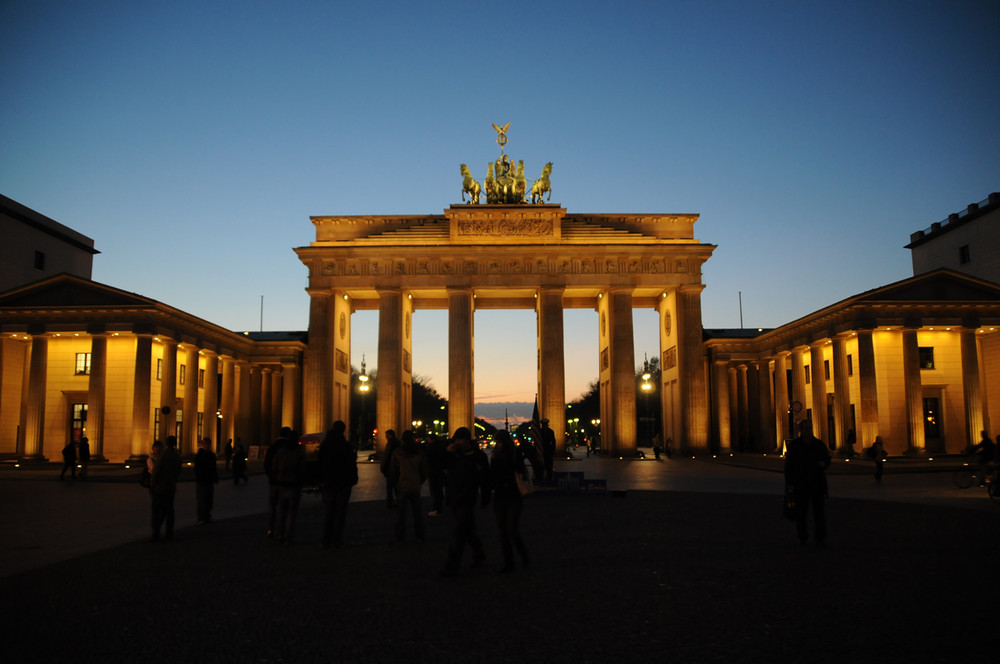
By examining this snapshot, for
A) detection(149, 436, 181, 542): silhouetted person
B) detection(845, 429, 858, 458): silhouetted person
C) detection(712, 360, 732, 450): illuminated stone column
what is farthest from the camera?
detection(712, 360, 732, 450): illuminated stone column

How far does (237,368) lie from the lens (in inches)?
2283

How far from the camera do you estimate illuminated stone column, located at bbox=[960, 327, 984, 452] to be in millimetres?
42938

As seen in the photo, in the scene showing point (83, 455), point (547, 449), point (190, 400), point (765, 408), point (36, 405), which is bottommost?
point (83, 455)

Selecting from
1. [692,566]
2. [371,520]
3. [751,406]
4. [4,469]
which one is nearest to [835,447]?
[751,406]

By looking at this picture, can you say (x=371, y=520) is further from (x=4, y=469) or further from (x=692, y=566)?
(x=4, y=469)

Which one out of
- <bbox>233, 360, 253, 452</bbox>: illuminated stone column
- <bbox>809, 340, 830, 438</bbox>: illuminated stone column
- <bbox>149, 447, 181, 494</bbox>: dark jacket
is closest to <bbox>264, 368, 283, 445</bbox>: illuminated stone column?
<bbox>233, 360, 253, 452</bbox>: illuminated stone column

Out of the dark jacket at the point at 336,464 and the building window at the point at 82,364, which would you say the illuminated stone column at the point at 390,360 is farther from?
the dark jacket at the point at 336,464

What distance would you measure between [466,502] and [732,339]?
50.5 meters

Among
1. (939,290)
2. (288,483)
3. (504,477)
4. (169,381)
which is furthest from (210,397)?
(504,477)

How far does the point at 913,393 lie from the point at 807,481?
114 feet

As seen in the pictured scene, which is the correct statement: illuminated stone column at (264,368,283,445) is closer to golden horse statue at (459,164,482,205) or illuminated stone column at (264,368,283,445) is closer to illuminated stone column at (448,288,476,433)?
illuminated stone column at (448,288,476,433)

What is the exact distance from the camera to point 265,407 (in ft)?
200

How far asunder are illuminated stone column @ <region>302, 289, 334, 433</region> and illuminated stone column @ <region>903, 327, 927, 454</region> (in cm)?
3243

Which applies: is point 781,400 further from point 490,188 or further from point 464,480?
point 464,480
